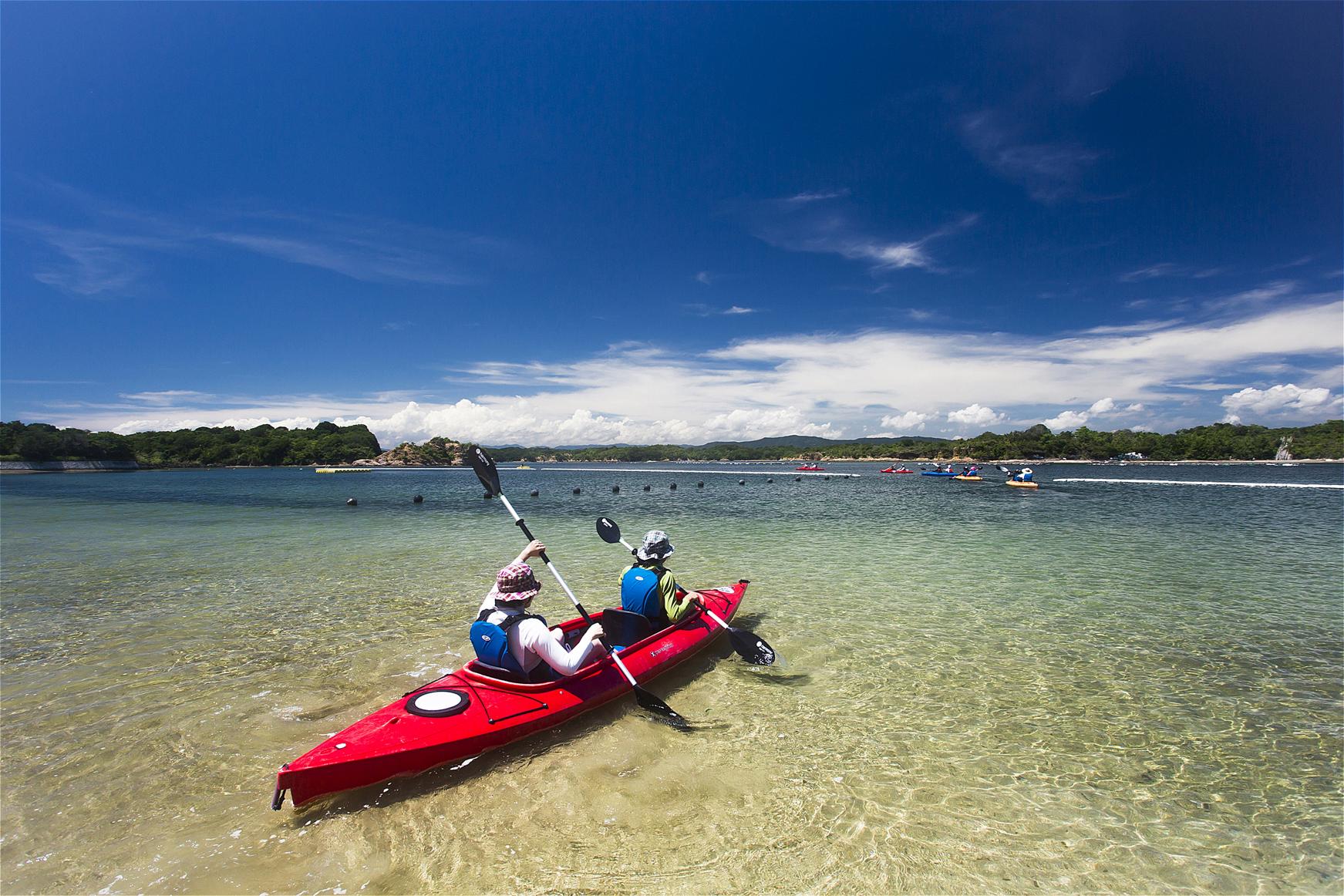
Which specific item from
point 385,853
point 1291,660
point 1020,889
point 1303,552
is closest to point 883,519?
point 1303,552

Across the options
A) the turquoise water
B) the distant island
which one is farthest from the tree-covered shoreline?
the turquoise water

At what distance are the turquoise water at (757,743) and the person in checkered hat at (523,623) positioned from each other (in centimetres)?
99

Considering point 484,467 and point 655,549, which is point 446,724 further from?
point 484,467

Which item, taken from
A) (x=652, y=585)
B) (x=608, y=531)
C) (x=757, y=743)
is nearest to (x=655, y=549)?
(x=652, y=585)

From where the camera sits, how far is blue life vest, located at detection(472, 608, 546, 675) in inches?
261

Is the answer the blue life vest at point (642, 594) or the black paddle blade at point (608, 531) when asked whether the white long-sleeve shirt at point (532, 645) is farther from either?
the black paddle blade at point (608, 531)

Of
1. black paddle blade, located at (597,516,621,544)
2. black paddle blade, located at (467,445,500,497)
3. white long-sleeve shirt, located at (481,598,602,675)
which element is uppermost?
black paddle blade, located at (467,445,500,497)

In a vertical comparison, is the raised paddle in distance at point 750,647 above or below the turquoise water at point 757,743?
above

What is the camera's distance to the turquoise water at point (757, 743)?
4.87 metres

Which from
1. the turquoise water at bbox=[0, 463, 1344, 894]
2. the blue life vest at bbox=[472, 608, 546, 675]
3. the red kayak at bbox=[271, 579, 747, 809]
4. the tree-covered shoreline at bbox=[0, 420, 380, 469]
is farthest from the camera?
the tree-covered shoreline at bbox=[0, 420, 380, 469]

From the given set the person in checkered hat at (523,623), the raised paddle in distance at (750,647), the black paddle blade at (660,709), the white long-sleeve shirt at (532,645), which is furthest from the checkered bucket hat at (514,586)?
the raised paddle in distance at (750,647)

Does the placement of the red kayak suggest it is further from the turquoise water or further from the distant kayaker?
the distant kayaker

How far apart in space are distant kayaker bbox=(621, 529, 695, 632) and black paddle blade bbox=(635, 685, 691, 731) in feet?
5.16

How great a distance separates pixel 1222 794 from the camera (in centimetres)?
596
